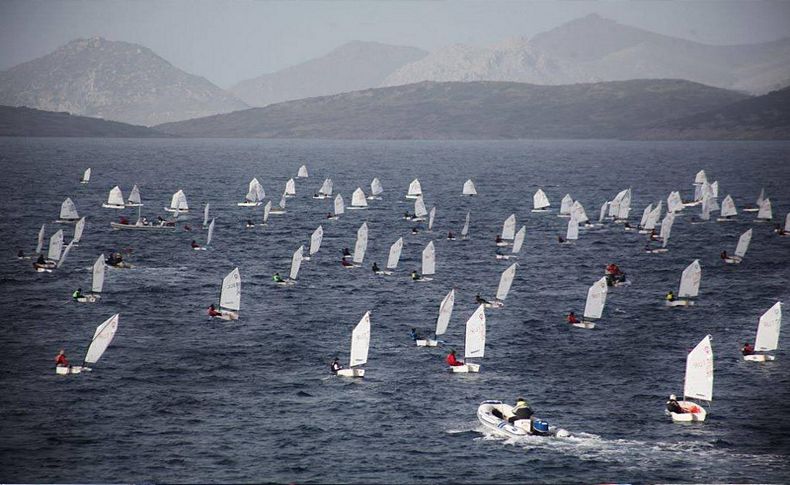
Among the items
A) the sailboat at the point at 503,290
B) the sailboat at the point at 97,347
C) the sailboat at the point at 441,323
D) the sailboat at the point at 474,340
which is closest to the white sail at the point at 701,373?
the sailboat at the point at 474,340

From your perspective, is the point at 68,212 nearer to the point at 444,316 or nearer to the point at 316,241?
the point at 316,241

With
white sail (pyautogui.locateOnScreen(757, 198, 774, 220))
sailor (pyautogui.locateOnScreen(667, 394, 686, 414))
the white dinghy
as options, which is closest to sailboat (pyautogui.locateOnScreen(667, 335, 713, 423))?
sailor (pyautogui.locateOnScreen(667, 394, 686, 414))

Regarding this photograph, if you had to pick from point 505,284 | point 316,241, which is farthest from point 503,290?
point 316,241

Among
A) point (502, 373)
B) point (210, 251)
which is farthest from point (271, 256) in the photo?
point (502, 373)

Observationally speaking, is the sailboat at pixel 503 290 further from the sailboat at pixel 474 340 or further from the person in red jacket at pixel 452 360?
the person in red jacket at pixel 452 360

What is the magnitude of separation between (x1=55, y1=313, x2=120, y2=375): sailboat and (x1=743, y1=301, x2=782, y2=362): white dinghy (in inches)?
2122

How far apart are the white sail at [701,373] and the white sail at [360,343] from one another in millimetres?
25049

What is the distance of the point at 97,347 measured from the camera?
84688mm

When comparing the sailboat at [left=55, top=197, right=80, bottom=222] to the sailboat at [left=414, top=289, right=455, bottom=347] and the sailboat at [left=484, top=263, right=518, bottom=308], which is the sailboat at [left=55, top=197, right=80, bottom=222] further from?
the sailboat at [left=414, top=289, right=455, bottom=347]

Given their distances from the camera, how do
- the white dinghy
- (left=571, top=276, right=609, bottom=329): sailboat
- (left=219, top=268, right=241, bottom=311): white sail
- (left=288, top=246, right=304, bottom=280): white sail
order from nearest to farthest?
the white dinghy → (left=571, top=276, right=609, bottom=329): sailboat → (left=219, top=268, right=241, bottom=311): white sail → (left=288, top=246, right=304, bottom=280): white sail

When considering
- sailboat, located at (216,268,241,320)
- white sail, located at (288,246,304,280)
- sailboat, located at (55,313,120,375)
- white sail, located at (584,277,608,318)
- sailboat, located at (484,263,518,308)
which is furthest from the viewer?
white sail, located at (288,246,304,280)

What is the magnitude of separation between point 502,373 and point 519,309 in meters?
26.0

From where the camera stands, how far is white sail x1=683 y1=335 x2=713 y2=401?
249 ft

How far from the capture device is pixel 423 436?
71125 millimetres
